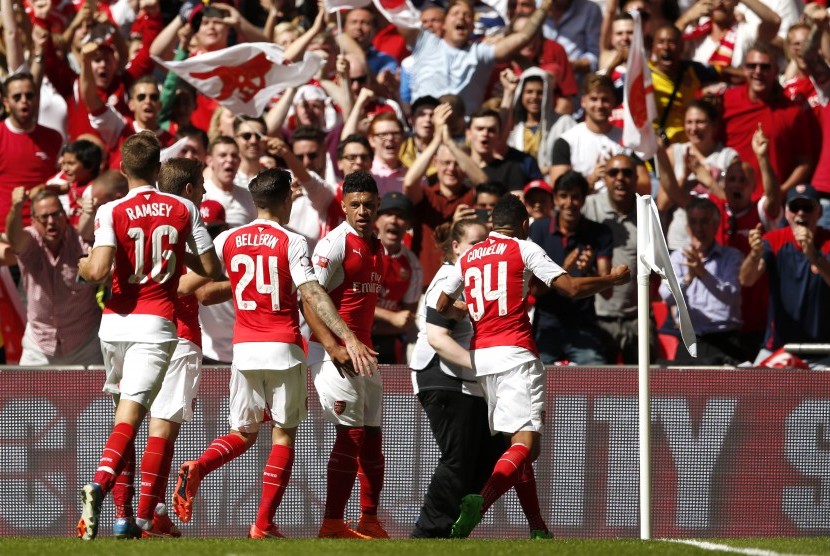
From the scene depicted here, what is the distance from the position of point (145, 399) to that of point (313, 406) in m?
2.43

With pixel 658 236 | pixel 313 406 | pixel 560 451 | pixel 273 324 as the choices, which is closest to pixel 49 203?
pixel 313 406

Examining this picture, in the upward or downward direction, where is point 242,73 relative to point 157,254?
upward

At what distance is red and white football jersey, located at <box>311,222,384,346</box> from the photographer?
30.2 feet

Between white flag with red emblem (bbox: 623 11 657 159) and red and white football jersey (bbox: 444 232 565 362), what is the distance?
369 centimetres

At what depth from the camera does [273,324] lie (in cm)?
890

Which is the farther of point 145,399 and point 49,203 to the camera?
point 49,203

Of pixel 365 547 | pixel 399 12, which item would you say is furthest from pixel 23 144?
pixel 365 547

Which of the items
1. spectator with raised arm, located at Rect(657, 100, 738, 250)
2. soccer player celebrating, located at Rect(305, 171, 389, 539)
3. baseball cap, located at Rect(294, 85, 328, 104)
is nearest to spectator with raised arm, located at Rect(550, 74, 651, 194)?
spectator with raised arm, located at Rect(657, 100, 738, 250)

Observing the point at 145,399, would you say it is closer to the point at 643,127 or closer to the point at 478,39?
the point at 643,127

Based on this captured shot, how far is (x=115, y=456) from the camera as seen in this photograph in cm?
826

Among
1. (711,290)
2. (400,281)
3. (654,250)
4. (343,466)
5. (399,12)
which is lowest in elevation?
(343,466)

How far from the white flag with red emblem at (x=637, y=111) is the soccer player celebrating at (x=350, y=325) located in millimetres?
3964

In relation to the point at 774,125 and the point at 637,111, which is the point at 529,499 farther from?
the point at 774,125

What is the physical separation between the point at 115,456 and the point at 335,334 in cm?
146
